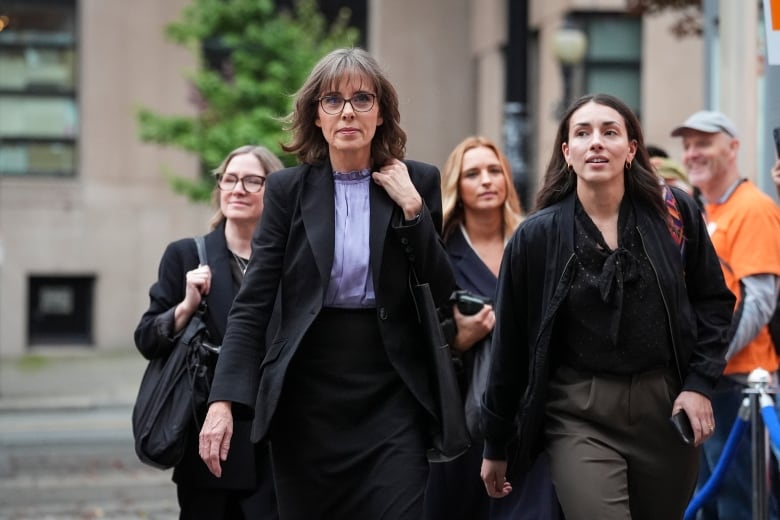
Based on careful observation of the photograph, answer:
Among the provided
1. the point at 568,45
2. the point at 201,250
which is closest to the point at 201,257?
the point at 201,250

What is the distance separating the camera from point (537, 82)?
22047 mm

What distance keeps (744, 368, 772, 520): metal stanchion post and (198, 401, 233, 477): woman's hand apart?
2198 millimetres

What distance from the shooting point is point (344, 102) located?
4.47m

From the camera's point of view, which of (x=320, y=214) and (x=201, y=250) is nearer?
(x=320, y=214)

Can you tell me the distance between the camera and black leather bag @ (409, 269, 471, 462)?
4.41 meters

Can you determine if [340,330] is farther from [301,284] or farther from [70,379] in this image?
[70,379]

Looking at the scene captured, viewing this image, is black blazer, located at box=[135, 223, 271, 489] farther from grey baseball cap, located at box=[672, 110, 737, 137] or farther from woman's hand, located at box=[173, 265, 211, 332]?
grey baseball cap, located at box=[672, 110, 737, 137]

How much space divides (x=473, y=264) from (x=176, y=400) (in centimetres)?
156

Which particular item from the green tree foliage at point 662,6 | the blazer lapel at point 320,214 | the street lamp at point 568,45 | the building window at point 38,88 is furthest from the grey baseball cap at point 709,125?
the building window at point 38,88

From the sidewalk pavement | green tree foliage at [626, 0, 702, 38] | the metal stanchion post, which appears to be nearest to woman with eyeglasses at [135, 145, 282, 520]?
the metal stanchion post

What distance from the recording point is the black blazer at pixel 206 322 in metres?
5.35

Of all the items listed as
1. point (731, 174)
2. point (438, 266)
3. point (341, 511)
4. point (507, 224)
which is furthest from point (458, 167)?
point (341, 511)

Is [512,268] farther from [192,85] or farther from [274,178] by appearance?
[192,85]

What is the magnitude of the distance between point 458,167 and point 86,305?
17840 mm
